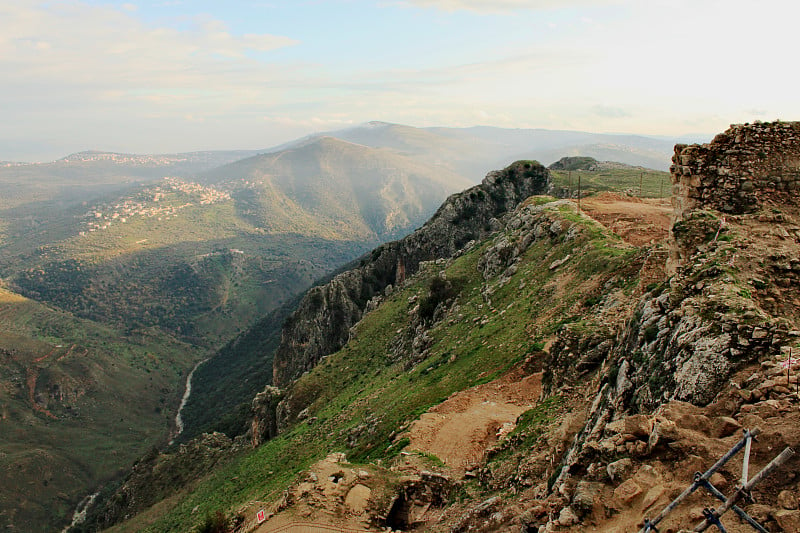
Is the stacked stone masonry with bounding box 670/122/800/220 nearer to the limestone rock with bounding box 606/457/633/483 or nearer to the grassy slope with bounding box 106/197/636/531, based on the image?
the grassy slope with bounding box 106/197/636/531

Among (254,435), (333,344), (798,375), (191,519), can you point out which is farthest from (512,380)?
(333,344)

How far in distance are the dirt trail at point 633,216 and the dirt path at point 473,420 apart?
1353cm

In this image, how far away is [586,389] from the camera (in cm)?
1602

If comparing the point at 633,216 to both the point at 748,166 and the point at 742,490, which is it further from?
the point at 742,490

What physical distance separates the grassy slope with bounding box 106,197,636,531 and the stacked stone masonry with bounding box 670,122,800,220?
813 cm

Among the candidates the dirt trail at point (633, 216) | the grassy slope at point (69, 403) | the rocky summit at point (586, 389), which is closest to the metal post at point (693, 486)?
the rocky summit at point (586, 389)

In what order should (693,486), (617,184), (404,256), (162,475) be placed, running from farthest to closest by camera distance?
(404,256)
(617,184)
(162,475)
(693,486)

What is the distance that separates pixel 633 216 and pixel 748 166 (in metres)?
22.3

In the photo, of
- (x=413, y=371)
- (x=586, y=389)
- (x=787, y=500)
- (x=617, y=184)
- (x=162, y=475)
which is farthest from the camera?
(x=617, y=184)

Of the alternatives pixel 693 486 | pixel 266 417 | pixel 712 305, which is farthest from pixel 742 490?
pixel 266 417

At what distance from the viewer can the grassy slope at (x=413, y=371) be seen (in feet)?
80.1

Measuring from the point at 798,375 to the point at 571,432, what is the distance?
240 inches

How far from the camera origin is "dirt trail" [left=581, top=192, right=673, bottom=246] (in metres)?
30.9

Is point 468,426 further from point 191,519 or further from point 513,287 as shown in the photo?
point 191,519
